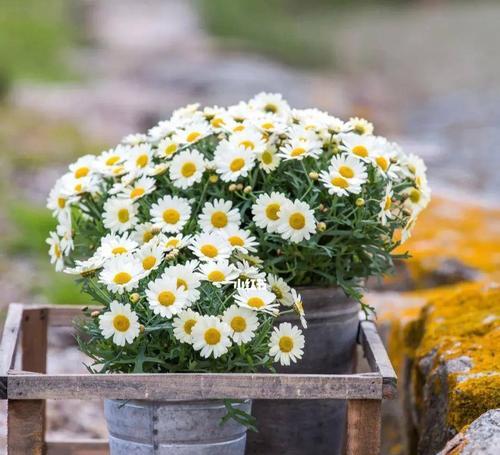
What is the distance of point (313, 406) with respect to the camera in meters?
2.69

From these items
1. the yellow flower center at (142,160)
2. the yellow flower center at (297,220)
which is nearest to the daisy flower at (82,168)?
the yellow flower center at (142,160)

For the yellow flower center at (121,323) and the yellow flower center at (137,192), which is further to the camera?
the yellow flower center at (137,192)

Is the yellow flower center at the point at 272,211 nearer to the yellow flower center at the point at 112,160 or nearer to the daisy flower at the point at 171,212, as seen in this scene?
the daisy flower at the point at 171,212

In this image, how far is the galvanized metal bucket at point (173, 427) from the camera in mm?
2311

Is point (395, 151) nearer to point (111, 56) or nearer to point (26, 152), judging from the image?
point (26, 152)

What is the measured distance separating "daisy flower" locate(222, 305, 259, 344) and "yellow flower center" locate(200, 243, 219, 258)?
17 centimetres

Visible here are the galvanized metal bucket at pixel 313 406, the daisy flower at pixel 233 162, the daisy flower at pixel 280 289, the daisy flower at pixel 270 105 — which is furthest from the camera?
the daisy flower at pixel 270 105

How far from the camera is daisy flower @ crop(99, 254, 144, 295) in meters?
2.29

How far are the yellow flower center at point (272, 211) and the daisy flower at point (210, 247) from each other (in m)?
0.13

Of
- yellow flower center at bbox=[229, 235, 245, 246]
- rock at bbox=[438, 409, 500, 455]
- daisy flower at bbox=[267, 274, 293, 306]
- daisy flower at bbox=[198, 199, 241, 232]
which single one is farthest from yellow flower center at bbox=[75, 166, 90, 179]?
rock at bbox=[438, 409, 500, 455]

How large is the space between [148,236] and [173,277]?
30cm

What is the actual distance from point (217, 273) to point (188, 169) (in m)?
0.38

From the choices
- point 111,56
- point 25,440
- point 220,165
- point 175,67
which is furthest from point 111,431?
point 111,56

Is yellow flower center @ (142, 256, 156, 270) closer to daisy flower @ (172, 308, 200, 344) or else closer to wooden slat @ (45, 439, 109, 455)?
daisy flower @ (172, 308, 200, 344)
